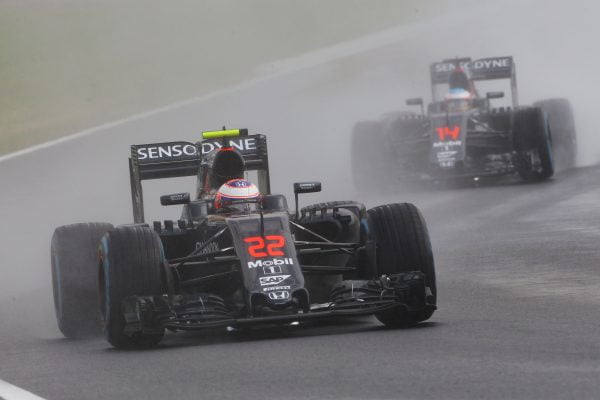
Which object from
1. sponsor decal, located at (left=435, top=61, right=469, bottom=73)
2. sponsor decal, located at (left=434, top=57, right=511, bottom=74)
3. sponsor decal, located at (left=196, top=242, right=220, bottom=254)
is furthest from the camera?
sponsor decal, located at (left=435, top=61, right=469, bottom=73)

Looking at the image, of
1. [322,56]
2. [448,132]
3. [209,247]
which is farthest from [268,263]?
[322,56]

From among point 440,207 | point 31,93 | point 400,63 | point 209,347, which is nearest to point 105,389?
point 209,347

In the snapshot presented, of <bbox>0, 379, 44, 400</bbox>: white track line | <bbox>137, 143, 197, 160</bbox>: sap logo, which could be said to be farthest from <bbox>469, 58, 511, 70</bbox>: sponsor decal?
<bbox>0, 379, 44, 400</bbox>: white track line

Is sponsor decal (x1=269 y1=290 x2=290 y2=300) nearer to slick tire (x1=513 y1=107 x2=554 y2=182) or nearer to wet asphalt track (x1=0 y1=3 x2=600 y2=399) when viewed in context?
wet asphalt track (x1=0 y1=3 x2=600 y2=399)

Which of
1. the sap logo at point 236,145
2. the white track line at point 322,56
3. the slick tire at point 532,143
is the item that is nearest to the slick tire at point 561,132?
the slick tire at point 532,143

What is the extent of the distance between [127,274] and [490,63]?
1719cm

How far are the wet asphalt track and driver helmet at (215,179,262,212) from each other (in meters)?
1.48

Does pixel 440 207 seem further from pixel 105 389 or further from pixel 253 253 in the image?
pixel 105 389

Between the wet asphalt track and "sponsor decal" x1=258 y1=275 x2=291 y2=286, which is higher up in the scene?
"sponsor decal" x1=258 y1=275 x2=291 y2=286

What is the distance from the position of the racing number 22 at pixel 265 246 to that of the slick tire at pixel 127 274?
0.70 meters

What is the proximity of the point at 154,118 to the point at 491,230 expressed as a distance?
14452 millimetres

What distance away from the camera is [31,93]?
3378 cm

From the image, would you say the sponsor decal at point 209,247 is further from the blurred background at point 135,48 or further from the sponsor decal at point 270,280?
the blurred background at point 135,48

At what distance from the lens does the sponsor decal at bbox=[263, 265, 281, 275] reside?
1150 cm
